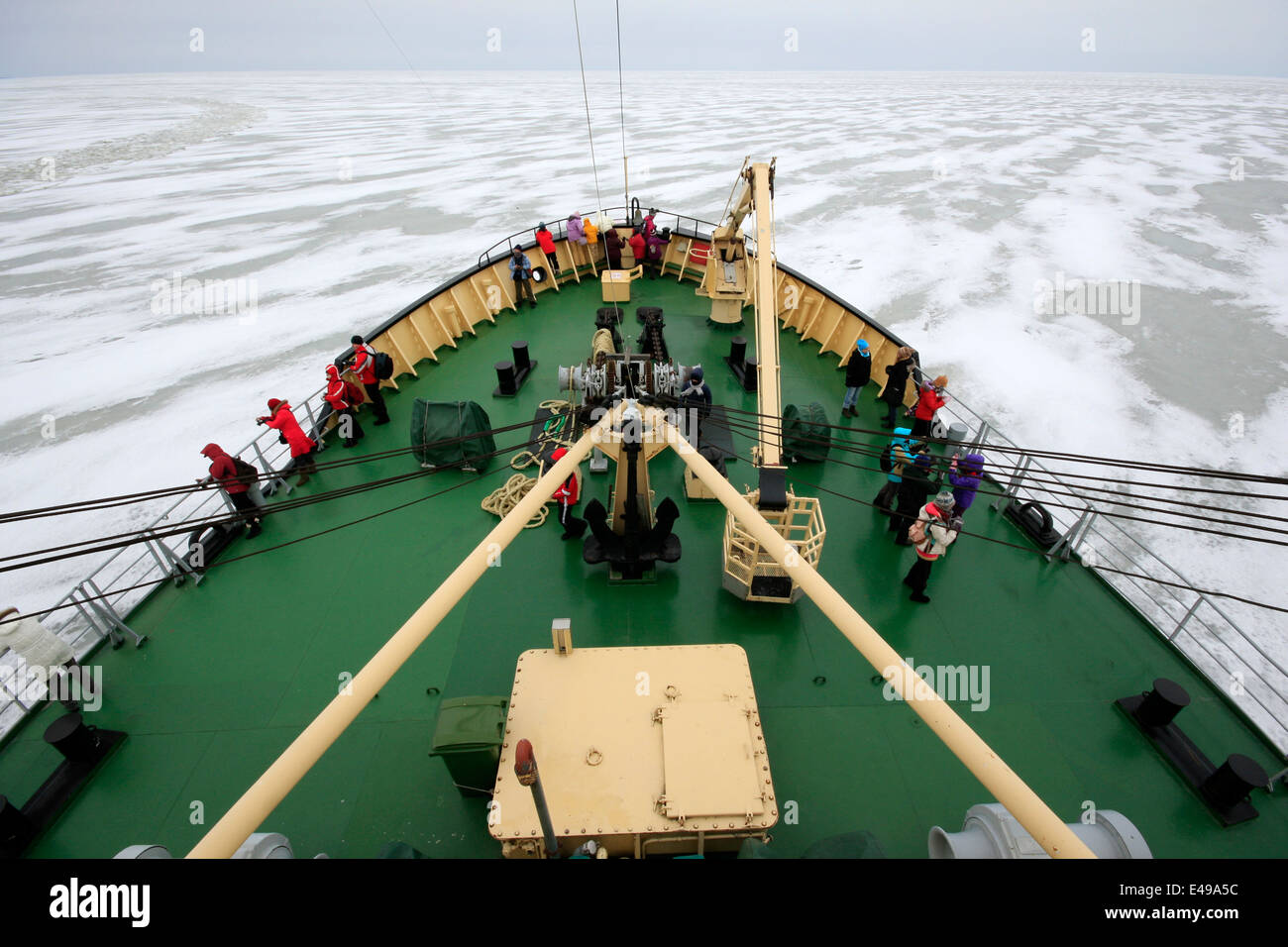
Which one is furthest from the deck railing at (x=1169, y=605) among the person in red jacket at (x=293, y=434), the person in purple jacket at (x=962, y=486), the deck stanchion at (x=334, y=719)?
the person in red jacket at (x=293, y=434)

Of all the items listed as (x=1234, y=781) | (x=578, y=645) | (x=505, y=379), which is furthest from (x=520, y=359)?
(x=1234, y=781)

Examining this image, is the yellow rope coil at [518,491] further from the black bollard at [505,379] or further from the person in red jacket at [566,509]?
the black bollard at [505,379]

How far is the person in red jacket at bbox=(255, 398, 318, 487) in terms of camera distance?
25.1ft

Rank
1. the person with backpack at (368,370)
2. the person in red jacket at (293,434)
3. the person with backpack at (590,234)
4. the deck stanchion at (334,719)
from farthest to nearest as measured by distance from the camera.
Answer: the person with backpack at (590,234), the person with backpack at (368,370), the person in red jacket at (293,434), the deck stanchion at (334,719)

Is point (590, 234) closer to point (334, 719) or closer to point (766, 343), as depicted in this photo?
point (766, 343)

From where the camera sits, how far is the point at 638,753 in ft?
13.9

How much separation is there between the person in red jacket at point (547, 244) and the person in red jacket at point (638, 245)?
1837 mm

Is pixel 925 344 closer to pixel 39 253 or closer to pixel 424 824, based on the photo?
pixel 424 824

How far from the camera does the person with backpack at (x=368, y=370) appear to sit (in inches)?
347

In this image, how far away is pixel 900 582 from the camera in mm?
6734

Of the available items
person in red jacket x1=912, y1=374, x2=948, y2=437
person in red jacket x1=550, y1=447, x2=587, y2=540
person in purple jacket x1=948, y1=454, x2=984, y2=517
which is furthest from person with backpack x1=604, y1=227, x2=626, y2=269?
person in purple jacket x1=948, y1=454, x2=984, y2=517

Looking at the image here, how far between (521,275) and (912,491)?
8856mm

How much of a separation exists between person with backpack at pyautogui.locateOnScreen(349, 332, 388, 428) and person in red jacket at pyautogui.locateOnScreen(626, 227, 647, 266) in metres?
6.80
